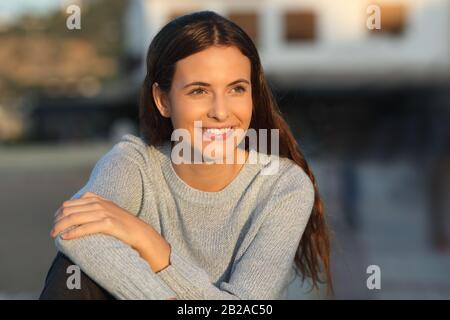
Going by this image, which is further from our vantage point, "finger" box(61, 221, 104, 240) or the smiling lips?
the smiling lips

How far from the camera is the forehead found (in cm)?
243

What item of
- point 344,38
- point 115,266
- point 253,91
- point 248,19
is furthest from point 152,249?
point 344,38

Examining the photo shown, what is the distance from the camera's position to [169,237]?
2.62 m

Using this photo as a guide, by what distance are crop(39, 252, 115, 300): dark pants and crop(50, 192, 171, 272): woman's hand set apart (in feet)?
0.37

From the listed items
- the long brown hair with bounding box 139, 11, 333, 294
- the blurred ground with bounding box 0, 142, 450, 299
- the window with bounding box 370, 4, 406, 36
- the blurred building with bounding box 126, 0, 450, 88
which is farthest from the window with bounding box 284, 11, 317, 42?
the long brown hair with bounding box 139, 11, 333, 294

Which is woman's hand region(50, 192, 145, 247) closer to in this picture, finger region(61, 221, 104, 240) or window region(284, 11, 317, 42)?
finger region(61, 221, 104, 240)

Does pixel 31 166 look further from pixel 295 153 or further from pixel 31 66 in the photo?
pixel 31 66

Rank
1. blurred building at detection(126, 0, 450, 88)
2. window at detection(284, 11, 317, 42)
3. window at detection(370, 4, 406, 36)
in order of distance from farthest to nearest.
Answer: window at detection(370, 4, 406, 36)
window at detection(284, 11, 317, 42)
blurred building at detection(126, 0, 450, 88)

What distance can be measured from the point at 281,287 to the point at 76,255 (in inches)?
24.9

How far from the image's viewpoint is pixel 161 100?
8.95 ft

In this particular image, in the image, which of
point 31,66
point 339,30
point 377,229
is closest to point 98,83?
point 31,66

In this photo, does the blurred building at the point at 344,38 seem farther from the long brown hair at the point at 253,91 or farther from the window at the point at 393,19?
the long brown hair at the point at 253,91

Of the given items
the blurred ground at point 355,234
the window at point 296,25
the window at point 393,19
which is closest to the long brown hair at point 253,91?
the blurred ground at point 355,234

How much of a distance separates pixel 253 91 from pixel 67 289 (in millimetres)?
923
